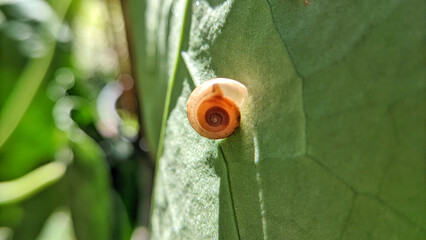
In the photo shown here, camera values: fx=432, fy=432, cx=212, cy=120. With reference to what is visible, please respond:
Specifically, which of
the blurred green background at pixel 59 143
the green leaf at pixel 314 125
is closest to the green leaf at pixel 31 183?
the blurred green background at pixel 59 143

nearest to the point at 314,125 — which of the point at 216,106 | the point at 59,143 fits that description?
the point at 216,106

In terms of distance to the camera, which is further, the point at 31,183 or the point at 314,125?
the point at 31,183

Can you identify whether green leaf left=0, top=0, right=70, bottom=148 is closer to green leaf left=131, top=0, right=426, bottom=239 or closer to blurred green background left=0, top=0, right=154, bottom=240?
blurred green background left=0, top=0, right=154, bottom=240

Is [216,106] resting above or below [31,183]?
above

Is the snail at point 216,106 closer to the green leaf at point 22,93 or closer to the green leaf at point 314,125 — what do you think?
the green leaf at point 314,125

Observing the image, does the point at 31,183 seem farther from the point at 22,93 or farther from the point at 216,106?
the point at 216,106

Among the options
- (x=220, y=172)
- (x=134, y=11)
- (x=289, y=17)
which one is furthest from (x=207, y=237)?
(x=134, y=11)
